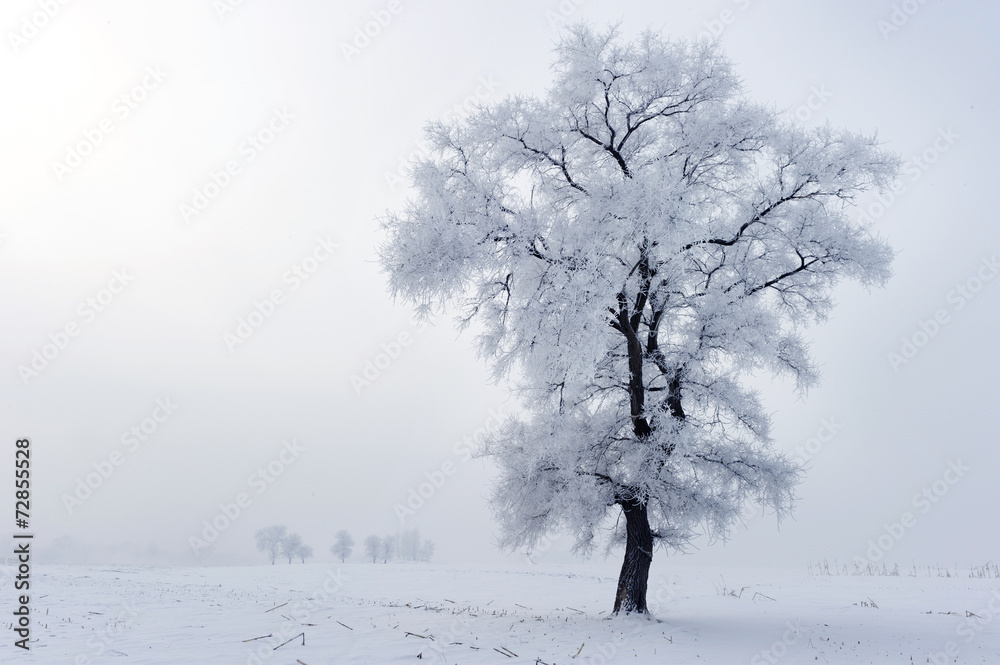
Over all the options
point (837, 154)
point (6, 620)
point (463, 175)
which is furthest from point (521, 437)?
point (6, 620)

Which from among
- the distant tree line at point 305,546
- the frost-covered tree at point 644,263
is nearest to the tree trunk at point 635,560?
the frost-covered tree at point 644,263

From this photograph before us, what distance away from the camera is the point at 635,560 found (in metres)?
13.6

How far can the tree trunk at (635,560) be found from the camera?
1327 cm

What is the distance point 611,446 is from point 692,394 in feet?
7.01

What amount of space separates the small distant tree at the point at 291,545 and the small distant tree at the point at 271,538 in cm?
46

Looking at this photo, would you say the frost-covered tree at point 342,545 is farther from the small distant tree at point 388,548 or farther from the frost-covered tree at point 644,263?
the frost-covered tree at point 644,263

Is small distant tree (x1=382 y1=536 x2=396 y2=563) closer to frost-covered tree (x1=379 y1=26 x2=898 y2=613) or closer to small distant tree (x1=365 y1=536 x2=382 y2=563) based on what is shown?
small distant tree (x1=365 y1=536 x2=382 y2=563)

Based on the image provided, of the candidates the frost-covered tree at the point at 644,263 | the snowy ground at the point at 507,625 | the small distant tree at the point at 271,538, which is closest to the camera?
the snowy ground at the point at 507,625

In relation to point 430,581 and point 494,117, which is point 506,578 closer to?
point 430,581

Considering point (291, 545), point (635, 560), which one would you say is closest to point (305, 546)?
point (291, 545)

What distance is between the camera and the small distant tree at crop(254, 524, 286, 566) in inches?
2901

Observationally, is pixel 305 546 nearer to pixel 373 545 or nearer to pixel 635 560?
pixel 373 545

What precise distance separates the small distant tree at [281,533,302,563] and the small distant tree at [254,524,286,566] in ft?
1.51

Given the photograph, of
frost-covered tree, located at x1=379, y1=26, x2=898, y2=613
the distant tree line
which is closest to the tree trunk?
frost-covered tree, located at x1=379, y1=26, x2=898, y2=613
